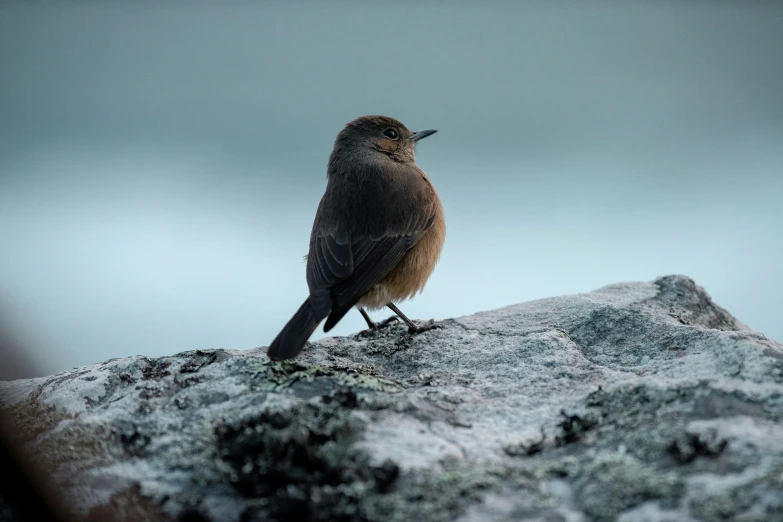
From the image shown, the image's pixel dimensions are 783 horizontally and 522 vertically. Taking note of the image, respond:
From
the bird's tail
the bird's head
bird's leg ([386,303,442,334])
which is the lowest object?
bird's leg ([386,303,442,334])

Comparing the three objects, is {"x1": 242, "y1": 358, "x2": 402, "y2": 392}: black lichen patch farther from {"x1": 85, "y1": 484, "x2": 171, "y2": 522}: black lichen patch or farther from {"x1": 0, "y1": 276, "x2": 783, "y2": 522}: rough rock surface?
{"x1": 85, "y1": 484, "x2": 171, "y2": 522}: black lichen patch

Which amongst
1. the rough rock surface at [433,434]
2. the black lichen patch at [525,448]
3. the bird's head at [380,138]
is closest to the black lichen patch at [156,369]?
the rough rock surface at [433,434]

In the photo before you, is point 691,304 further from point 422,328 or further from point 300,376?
point 300,376

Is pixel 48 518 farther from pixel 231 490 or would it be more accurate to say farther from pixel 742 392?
pixel 742 392

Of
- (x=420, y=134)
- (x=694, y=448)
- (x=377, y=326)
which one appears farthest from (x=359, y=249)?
(x=694, y=448)

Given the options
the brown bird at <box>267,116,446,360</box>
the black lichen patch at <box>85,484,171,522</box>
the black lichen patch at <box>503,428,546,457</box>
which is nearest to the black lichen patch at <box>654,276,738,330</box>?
the brown bird at <box>267,116,446,360</box>

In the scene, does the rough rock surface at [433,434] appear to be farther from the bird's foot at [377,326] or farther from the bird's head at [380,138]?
the bird's head at [380,138]
